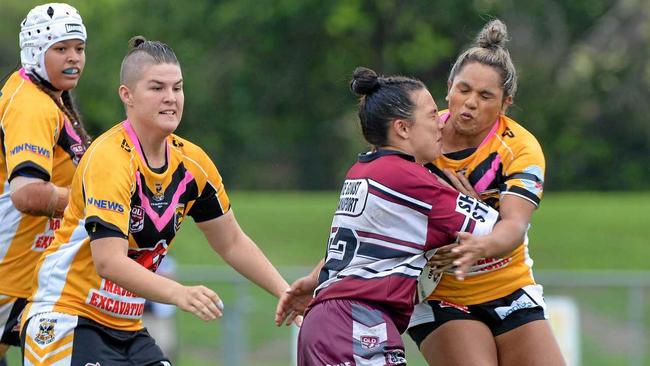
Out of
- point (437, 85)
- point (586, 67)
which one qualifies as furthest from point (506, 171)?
point (586, 67)

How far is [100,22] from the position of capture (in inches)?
1140

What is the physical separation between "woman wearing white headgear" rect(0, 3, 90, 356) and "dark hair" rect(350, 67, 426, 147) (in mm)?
1462

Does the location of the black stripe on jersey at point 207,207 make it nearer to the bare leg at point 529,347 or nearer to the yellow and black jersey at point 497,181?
the yellow and black jersey at point 497,181

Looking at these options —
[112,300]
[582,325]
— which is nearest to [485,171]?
[112,300]

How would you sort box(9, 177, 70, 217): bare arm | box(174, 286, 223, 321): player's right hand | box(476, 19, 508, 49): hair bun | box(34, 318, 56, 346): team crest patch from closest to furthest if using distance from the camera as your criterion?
box(174, 286, 223, 321): player's right hand, box(34, 318, 56, 346): team crest patch, box(9, 177, 70, 217): bare arm, box(476, 19, 508, 49): hair bun

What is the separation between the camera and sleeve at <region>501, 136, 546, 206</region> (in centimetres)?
541

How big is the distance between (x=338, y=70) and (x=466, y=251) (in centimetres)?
2039

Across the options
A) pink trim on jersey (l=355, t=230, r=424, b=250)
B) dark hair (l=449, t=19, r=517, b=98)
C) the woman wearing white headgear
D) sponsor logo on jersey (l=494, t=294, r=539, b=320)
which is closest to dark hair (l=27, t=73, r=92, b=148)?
the woman wearing white headgear

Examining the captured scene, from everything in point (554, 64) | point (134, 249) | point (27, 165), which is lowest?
point (134, 249)

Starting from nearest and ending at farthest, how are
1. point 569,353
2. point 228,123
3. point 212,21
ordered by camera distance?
point 569,353, point 212,21, point 228,123

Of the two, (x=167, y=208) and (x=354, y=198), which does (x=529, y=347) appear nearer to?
(x=354, y=198)

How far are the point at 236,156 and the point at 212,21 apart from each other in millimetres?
4323

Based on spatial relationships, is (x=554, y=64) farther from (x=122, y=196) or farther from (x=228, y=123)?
(x=122, y=196)

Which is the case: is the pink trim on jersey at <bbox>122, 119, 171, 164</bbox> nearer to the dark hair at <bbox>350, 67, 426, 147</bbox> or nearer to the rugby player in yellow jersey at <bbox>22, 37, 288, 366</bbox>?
the rugby player in yellow jersey at <bbox>22, 37, 288, 366</bbox>
